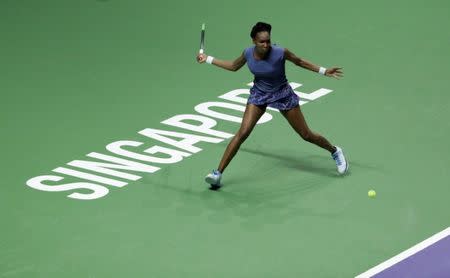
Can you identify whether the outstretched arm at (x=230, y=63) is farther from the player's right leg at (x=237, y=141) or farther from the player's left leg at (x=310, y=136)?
the player's left leg at (x=310, y=136)

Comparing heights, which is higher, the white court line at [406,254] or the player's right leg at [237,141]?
the player's right leg at [237,141]

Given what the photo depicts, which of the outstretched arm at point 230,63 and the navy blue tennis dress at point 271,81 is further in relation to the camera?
the outstretched arm at point 230,63

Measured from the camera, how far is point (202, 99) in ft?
65.9

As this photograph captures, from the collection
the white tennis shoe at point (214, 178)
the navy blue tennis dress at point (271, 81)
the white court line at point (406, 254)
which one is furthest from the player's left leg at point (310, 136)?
the white court line at point (406, 254)

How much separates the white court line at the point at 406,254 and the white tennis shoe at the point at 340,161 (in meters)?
2.06

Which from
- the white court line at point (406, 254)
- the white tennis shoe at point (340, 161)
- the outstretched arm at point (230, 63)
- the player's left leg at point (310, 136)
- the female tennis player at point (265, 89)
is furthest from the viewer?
the white tennis shoe at point (340, 161)

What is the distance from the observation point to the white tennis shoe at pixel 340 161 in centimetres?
1742

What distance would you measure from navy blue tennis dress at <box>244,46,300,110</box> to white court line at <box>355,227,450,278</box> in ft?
8.84

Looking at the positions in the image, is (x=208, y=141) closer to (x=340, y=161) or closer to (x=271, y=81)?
(x=271, y=81)

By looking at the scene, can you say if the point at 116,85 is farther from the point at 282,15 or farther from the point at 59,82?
Result: the point at 282,15

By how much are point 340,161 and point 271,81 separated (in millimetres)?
1473

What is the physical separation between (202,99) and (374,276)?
611cm

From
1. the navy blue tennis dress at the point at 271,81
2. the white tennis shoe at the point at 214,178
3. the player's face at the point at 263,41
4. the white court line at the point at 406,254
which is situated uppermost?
the player's face at the point at 263,41

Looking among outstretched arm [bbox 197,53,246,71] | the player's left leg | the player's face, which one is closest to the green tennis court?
the player's left leg
